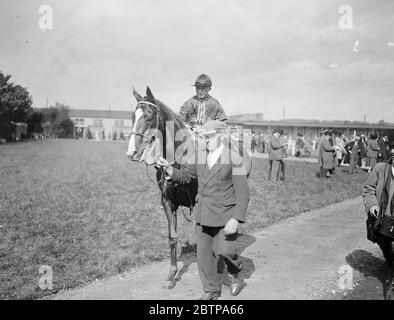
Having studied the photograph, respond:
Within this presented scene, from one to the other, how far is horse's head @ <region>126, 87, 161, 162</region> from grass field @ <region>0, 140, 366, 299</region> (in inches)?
81.8

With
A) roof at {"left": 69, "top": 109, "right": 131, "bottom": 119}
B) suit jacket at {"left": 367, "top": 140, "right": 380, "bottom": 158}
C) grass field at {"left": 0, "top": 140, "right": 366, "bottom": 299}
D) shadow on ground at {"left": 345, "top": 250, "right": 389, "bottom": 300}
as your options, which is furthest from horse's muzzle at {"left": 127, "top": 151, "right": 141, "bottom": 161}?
roof at {"left": 69, "top": 109, "right": 131, "bottom": 119}

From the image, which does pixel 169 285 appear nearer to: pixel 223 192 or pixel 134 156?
pixel 223 192

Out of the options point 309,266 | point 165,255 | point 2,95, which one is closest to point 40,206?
point 165,255

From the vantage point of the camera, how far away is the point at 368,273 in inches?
224

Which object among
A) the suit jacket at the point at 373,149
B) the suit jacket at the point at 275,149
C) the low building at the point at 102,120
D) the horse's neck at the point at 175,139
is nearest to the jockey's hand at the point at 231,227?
the horse's neck at the point at 175,139

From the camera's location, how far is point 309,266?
5.93m

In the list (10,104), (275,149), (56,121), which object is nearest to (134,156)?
(275,149)

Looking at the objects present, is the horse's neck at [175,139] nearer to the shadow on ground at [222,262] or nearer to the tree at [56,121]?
the shadow on ground at [222,262]

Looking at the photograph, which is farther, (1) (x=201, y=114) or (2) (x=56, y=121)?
(2) (x=56, y=121)

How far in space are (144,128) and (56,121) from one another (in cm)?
7642

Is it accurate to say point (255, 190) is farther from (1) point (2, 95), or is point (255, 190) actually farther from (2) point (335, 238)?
(1) point (2, 95)

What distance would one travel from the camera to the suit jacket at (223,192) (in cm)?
435

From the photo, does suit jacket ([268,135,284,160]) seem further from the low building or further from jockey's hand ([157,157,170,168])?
the low building
